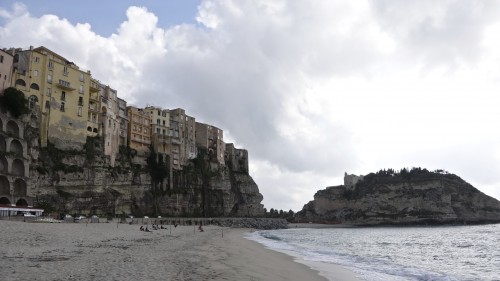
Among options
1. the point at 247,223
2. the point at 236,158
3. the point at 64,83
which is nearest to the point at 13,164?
the point at 64,83

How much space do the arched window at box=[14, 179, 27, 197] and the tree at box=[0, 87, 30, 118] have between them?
11596mm

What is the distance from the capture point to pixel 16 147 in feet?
202

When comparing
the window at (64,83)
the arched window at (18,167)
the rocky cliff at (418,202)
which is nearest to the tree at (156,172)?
the window at (64,83)

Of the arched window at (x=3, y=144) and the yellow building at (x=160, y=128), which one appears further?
the yellow building at (x=160, y=128)

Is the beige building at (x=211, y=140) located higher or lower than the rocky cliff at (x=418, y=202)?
higher

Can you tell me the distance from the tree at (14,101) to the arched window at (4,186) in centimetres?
1211

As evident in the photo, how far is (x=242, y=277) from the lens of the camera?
1478cm

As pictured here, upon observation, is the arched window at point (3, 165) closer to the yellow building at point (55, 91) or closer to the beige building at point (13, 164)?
the beige building at point (13, 164)

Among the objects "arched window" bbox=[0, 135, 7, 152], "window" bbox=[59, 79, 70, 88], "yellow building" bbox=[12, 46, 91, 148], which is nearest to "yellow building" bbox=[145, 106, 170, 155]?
"yellow building" bbox=[12, 46, 91, 148]

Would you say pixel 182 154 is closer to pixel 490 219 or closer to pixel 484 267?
pixel 484 267

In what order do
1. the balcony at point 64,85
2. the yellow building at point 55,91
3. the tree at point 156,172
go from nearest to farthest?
the yellow building at point 55,91
the balcony at point 64,85
the tree at point 156,172

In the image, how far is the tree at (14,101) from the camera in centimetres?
6191

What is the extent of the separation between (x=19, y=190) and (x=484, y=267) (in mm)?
61324

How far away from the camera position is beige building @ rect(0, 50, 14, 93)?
62.8 meters
